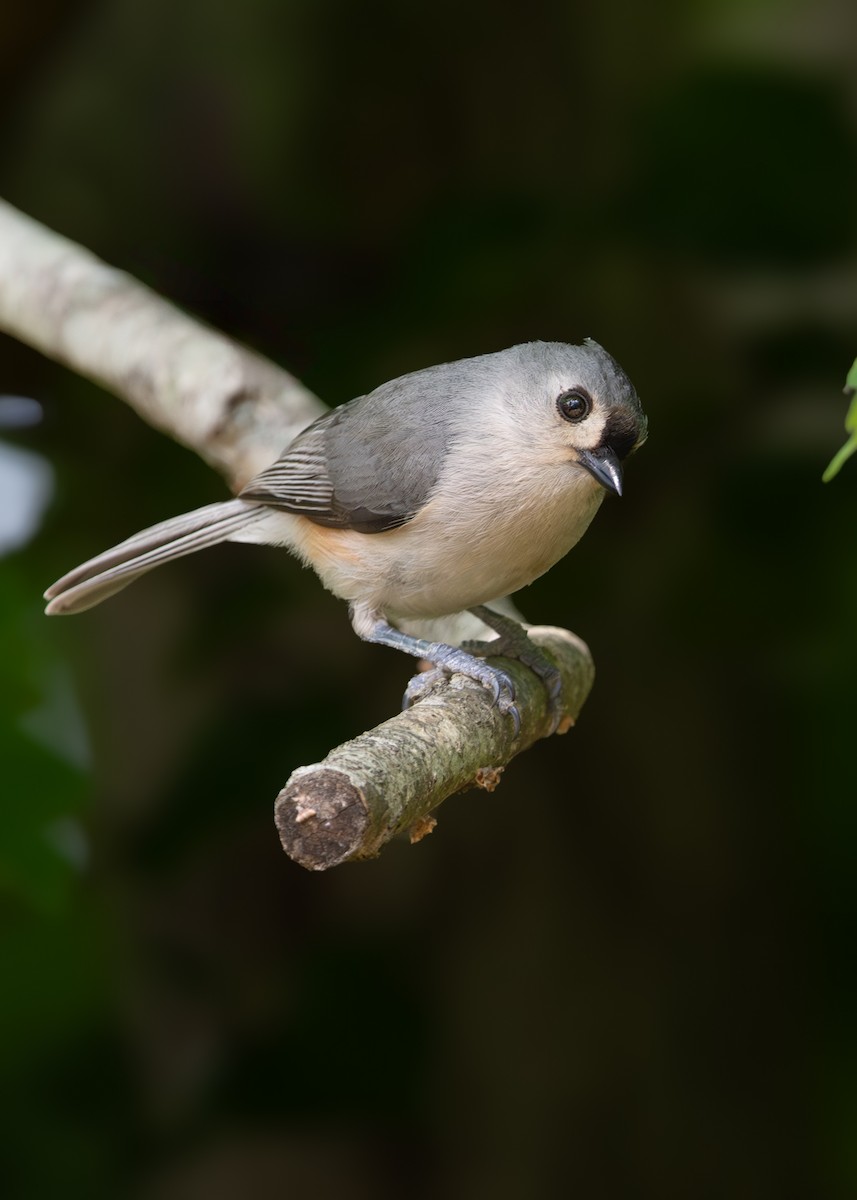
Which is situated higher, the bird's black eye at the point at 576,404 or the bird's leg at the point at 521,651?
the bird's black eye at the point at 576,404

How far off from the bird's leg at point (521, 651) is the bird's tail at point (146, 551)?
56 cm

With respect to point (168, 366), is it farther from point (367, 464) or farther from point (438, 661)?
point (438, 661)

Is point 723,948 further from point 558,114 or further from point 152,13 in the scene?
point 152,13

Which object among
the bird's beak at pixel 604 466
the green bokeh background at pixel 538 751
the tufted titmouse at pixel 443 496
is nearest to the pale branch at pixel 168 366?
the tufted titmouse at pixel 443 496

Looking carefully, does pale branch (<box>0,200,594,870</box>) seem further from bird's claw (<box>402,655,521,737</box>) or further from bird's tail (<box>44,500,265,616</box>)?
bird's tail (<box>44,500,265,616</box>)

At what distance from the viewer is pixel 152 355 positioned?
9.88 ft

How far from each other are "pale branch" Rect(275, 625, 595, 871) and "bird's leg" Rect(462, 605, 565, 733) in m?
0.13

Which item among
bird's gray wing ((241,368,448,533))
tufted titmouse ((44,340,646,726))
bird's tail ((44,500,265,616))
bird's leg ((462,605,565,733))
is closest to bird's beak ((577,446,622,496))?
tufted titmouse ((44,340,646,726))

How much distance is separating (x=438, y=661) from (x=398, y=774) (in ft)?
2.66

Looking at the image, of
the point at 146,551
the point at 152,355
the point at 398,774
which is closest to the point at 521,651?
the point at 146,551

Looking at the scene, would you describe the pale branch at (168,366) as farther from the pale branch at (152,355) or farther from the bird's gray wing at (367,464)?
the bird's gray wing at (367,464)

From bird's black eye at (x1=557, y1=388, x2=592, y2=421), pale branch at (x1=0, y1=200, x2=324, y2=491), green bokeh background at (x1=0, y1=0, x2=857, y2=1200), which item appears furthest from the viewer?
green bokeh background at (x1=0, y1=0, x2=857, y2=1200)

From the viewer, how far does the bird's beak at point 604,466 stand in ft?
7.81

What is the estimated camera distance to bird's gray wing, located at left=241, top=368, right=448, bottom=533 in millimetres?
2672
